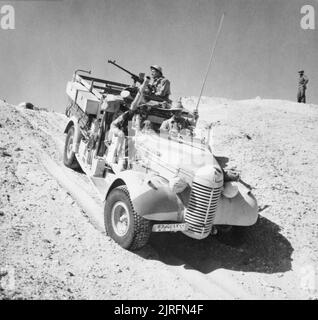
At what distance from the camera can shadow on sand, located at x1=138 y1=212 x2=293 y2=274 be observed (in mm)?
5359

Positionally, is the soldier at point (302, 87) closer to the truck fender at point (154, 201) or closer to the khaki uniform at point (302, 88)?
the khaki uniform at point (302, 88)

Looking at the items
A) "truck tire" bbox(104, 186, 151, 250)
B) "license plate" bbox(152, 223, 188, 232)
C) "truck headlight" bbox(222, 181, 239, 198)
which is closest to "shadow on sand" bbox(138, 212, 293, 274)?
"truck tire" bbox(104, 186, 151, 250)

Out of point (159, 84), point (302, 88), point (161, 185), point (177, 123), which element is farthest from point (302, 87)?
point (161, 185)

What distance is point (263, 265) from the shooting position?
5.48m

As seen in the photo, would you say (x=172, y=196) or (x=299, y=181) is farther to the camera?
(x=299, y=181)

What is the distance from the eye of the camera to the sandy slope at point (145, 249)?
14.1ft

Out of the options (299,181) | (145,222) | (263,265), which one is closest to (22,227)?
(145,222)

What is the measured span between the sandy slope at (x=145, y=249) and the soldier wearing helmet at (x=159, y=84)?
2521mm

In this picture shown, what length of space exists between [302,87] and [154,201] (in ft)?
53.6

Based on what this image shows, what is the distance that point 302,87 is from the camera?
18.7 metres

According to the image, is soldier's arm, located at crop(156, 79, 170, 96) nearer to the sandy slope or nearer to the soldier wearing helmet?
the soldier wearing helmet

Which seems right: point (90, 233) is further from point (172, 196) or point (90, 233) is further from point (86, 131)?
point (86, 131)

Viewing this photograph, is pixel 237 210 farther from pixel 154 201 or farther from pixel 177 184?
pixel 154 201

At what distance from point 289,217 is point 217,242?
1534mm
